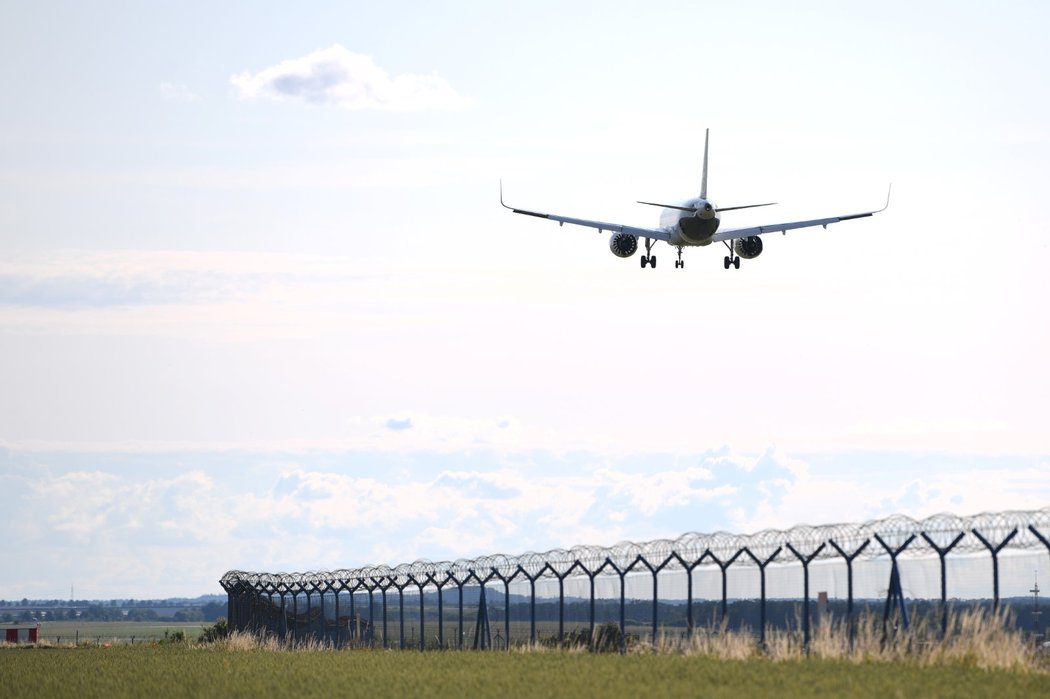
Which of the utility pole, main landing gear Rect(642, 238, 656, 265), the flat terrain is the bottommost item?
the flat terrain

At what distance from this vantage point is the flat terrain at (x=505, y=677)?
3061cm

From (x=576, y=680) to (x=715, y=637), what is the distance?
9.29 meters

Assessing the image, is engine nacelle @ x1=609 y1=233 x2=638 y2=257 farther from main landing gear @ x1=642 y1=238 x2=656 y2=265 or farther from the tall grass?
the tall grass

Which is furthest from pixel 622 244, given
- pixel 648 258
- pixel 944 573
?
pixel 944 573

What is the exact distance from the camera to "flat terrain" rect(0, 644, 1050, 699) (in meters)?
30.6

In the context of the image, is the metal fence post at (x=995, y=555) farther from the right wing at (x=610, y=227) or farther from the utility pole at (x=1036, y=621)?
the right wing at (x=610, y=227)

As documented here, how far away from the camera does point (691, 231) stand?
7512 centimetres

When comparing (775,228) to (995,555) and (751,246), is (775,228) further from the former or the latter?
(995,555)

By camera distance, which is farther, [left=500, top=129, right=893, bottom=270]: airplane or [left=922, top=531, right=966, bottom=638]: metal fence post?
[left=500, top=129, right=893, bottom=270]: airplane

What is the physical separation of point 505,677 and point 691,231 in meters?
40.7

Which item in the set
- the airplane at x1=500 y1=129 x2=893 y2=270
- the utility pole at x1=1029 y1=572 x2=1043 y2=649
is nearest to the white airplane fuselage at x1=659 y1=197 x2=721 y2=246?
the airplane at x1=500 y1=129 x2=893 y2=270

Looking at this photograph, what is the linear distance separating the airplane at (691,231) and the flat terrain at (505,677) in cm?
2873

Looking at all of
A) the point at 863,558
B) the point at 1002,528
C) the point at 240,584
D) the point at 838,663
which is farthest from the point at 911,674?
the point at 240,584

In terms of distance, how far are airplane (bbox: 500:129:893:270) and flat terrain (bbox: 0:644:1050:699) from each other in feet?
94.2
